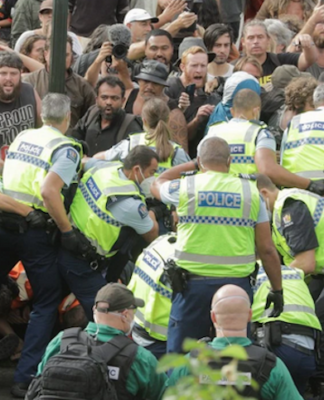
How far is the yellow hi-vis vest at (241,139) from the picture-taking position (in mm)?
9289

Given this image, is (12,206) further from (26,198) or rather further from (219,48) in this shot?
(219,48)

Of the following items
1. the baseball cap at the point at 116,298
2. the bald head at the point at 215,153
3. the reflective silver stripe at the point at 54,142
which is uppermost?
the bald head at the point at 215,153

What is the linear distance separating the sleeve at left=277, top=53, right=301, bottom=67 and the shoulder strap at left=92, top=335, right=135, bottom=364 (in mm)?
6639

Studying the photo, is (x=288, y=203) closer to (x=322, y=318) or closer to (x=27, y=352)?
(x=322, y=318)

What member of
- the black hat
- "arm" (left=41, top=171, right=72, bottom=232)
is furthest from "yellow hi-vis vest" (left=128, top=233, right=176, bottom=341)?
the black hat

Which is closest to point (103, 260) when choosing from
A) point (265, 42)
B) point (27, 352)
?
→ point (27, 352)

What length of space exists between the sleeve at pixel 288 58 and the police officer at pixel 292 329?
4840 mm

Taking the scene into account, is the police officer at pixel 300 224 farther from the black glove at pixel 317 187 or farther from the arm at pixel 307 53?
the arm at pixel 307 53

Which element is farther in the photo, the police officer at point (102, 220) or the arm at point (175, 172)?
the arm at point (175, 172)

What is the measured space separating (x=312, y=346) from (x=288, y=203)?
1268 millimetres

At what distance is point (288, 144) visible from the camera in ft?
31.7

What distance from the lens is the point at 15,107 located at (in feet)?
32.3

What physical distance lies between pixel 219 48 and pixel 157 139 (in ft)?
10.4

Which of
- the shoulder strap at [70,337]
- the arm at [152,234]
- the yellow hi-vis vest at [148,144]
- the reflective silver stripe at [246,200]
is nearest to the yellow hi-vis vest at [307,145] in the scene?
the yellow hi-vis vest at [148,144]
